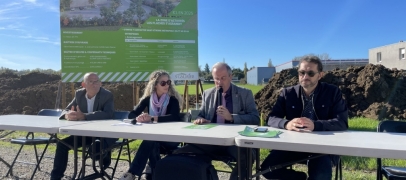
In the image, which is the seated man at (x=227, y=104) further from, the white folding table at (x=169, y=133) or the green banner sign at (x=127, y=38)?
the green banner sign at (x=127, y=38)

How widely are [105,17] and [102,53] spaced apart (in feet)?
2.60

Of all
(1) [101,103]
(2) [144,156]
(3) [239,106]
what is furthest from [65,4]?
(3) [239,106]

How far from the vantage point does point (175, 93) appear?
14.7 ft

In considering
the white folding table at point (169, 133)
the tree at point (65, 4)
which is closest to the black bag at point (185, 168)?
the white folding table at point (169, 133)

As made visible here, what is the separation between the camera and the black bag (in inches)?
117

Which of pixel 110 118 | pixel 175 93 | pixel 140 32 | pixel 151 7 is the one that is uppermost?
pixel 151 7

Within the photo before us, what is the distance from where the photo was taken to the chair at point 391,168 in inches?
122

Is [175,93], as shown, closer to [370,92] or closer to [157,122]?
[157,122]

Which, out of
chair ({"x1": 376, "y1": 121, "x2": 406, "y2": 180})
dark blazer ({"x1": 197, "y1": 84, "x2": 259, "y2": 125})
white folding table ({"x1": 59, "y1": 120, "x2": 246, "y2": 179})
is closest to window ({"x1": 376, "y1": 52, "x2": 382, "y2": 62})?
chair ({"x1": 376, "y1": 121, "x2": 406, "y2": 180})

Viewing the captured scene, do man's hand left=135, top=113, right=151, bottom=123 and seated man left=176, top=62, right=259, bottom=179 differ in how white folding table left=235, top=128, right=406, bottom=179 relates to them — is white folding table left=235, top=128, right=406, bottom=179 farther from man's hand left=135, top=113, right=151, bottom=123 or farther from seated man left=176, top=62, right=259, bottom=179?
man's hand left=135, top=113, right=151, bottom=123

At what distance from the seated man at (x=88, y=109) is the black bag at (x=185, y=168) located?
1.28 m

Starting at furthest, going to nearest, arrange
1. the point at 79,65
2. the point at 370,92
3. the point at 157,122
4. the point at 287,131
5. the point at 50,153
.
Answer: the point at 370,92
the point at 79,65
the point at 50,153
the point at 157,122
the point at 287,131

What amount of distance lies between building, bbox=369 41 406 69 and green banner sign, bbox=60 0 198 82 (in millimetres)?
31831

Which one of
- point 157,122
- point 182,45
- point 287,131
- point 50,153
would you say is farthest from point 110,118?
point 182,45
